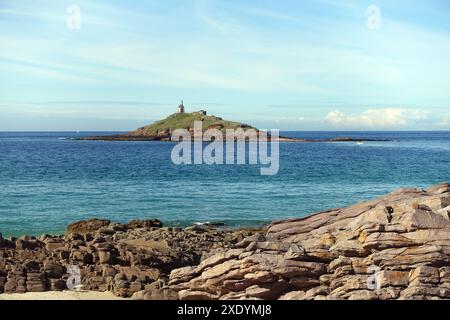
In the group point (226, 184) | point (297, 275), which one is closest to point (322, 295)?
point (297, 275)

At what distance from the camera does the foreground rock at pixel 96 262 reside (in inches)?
862

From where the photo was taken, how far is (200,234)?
3300cm

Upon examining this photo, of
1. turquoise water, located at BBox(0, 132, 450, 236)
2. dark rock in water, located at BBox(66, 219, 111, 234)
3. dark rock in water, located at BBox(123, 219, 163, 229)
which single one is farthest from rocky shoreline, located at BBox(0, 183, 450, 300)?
turquoise water, located at BBox(0, 132, 450, 236)

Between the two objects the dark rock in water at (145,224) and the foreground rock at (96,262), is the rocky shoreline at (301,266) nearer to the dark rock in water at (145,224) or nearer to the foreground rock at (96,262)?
the foreground rock at (96,262)

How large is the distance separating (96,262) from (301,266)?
34.0 feet

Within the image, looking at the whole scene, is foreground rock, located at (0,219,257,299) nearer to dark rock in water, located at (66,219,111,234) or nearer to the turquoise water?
dark rock in water, located at (66,219,111,234)

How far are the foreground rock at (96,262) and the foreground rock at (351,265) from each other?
2353 mm

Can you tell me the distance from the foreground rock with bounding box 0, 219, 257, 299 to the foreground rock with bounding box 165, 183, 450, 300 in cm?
235

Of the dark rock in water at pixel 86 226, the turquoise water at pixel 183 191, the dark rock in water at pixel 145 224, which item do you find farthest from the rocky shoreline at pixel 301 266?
the turquoise water at pixel 183 191

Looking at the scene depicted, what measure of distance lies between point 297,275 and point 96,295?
7.96 m

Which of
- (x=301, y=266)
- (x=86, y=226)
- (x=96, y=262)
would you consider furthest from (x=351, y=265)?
(x=86, y=226)

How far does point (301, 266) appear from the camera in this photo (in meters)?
18.2
